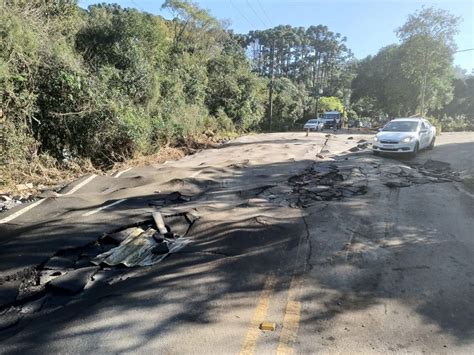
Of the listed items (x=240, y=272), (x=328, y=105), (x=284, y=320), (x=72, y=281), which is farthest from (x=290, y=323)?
(x=328, y=105)

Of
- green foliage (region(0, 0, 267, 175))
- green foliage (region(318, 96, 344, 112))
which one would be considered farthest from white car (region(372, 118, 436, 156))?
green foliage (region(318, 96, 344, 112))

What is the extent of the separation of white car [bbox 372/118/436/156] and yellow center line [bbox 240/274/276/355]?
1272 centimetres

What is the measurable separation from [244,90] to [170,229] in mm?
32175

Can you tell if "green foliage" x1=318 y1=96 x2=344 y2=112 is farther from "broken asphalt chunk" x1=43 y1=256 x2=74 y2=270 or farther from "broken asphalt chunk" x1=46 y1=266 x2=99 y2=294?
"broken asphalt chunk" x1=46 y1=266 x2=99 y2=294

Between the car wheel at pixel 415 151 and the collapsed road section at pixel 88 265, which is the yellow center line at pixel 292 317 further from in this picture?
the car wheel at pixel 415 151

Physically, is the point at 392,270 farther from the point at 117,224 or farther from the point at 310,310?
the point at 117,224

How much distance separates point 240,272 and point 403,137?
13025 millimetres

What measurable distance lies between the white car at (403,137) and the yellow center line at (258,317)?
41.7 feet

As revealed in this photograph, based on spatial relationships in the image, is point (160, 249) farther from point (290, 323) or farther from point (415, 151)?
A: point (415, 151)

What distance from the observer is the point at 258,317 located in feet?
13.7

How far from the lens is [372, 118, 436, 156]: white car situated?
Result: 53.1ft

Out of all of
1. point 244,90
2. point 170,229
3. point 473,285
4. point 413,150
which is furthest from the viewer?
point 244,90

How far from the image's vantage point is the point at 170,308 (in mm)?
4316

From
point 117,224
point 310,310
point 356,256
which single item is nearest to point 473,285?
point 356,256
